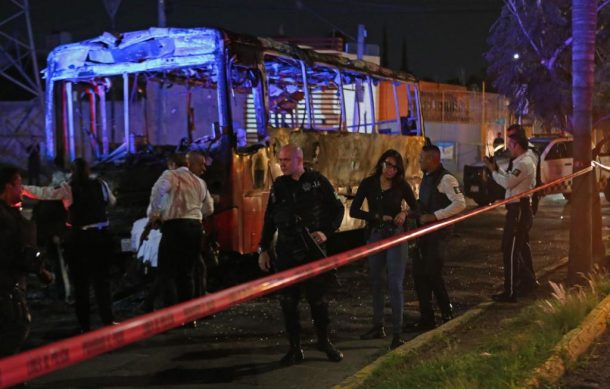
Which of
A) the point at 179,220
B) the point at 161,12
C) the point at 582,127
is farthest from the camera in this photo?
the point at 161,12

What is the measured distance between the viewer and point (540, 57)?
24188mm

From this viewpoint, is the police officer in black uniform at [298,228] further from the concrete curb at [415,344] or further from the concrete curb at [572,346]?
the concrete curb at [572,346]

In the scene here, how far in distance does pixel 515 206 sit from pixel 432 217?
1.58m

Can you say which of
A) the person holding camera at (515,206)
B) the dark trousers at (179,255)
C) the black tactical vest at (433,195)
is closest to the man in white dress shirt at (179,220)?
the dark trousers at (179,255)

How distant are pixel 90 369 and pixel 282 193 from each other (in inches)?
80.8

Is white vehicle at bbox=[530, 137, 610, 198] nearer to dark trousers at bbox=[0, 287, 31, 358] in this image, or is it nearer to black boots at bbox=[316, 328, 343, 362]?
black boots at bbox=[316, 328, 343, 362]

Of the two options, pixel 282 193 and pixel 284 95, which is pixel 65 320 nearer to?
pixel 282 193

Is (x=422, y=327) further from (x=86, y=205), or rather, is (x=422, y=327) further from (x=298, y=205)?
(x=86, y=205)

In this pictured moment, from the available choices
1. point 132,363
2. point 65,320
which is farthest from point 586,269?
point 65,320

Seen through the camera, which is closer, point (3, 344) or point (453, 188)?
point (3, 344)

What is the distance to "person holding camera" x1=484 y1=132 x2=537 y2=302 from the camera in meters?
7.71

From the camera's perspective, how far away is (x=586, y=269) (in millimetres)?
8266

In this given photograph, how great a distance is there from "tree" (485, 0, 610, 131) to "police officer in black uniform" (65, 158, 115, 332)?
18648 mm

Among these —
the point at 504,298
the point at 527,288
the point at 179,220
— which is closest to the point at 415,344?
the point at 504,298
